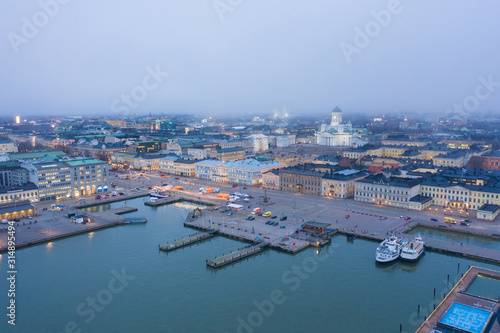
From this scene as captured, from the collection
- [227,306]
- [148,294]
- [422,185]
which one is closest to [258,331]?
[227,306]

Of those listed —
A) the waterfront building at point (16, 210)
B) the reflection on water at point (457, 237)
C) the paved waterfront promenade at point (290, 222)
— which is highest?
the waterfront building at point (16, 210)

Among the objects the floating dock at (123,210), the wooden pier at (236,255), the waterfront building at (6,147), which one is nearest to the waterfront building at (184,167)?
the floating dock at (123,210)

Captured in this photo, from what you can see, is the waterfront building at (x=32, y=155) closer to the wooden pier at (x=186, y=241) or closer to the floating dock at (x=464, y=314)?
the wooden pier at (x=186, y=241)

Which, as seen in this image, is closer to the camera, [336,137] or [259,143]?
[259,143]

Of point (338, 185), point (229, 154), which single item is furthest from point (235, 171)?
point (229, 154)

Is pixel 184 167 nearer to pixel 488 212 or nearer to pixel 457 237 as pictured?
pixel 457 237
